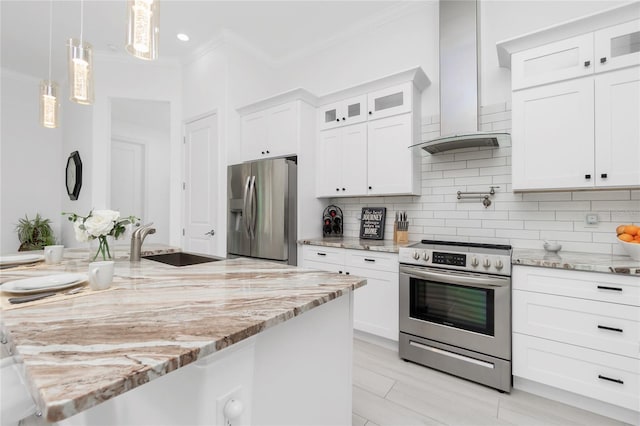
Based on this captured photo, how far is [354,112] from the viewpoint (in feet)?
Result: 10.1

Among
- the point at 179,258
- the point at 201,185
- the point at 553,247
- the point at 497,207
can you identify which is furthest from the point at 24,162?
the point at 553,247

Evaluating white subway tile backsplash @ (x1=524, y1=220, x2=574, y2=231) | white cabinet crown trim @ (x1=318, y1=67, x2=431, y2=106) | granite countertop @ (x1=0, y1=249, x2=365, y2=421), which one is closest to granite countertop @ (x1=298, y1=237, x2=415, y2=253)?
white subway tile backsplash @ (x1=524, y1=220, x2=574, y2=231)

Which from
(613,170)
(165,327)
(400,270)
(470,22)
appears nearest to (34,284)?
(165,327)

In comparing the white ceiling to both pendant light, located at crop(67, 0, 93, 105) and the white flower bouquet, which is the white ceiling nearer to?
pendant light, located at crop(67, 0, 93, 105)

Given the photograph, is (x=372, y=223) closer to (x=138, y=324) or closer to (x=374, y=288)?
(x=374, y=288)

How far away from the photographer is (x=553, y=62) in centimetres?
206

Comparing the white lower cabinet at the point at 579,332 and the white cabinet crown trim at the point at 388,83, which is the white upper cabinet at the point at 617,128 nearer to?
the white lower cabinet at the point at 579,332

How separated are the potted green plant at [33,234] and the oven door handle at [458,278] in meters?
5.20

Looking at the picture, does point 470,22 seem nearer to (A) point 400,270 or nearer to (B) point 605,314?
(A) point 400,270

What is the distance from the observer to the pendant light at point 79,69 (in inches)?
68.4

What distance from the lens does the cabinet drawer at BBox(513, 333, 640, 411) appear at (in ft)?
5.40

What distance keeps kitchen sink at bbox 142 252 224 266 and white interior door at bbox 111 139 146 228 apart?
4.28 meters

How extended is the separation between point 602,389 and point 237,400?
7.11ft

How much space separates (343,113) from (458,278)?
203 cm
